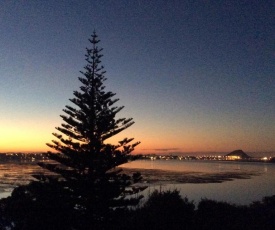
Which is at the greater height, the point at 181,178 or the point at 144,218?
the point at 181,178

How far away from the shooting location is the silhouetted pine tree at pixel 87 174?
15.1m

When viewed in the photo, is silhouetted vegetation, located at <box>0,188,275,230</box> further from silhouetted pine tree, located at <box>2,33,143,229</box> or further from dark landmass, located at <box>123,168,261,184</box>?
dark landmass, located at <box>123,168,261,184</box>

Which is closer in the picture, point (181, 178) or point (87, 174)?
point (87, 174)

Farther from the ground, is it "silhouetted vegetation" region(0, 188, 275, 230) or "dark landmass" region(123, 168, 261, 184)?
"dark landmass" region(123, 168, 261, 184)

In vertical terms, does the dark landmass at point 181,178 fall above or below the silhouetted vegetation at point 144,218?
above

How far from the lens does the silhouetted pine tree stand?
15122 mm

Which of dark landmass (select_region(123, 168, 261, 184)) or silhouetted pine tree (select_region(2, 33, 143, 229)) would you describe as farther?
dark landmass (select_region(123, 168, 261, 184))

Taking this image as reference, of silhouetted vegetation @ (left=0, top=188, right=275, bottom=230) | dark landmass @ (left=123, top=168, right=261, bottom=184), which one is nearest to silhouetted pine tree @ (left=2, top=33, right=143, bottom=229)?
silhouetted vegetation @ (left=0, top=188, right=275, bottom=230)

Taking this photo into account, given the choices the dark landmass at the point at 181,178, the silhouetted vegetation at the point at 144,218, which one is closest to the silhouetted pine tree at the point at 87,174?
the silhouetted vegetation at the point at 144,218

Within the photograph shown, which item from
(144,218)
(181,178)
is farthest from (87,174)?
(181,178)

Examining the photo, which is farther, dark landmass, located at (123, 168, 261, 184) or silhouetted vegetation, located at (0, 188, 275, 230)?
dark landmass, located at (123, 168, 261, 184)

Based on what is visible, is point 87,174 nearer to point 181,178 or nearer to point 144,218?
point 144,218

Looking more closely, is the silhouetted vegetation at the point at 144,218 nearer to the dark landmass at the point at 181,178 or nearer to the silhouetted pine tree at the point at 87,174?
the silhouetted pine tree at the point at 87,174

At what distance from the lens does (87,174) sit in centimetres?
1576
